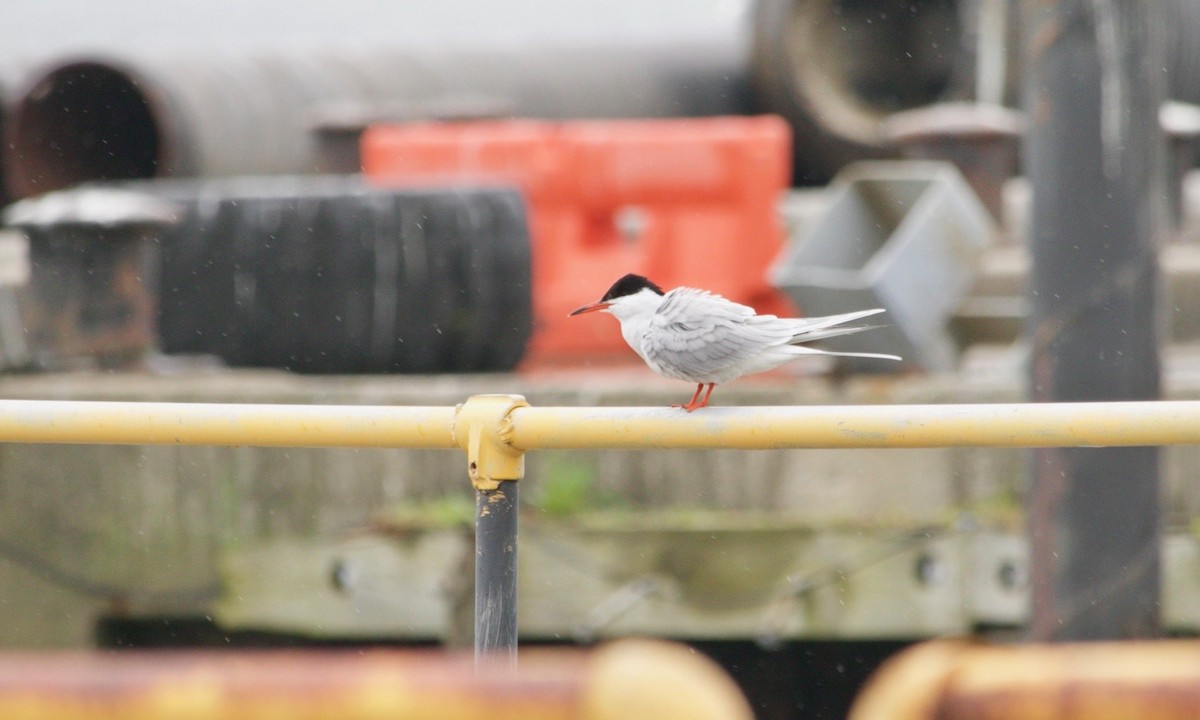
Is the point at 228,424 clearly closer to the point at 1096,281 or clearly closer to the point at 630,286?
the point at 630,286

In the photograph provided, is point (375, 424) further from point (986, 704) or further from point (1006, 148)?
point (1006, 148)

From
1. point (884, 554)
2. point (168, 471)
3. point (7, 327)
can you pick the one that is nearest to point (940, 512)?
point (884, 554)

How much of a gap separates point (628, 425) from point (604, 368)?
5.02 m

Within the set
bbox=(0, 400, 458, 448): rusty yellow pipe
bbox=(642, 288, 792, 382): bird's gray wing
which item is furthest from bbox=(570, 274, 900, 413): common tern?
bbox=(0, 400, 458, 448): rusty yellow pipe

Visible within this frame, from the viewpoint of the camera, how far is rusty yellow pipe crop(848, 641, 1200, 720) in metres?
0.97

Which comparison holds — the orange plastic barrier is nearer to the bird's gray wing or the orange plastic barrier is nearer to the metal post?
the bird's gray wing

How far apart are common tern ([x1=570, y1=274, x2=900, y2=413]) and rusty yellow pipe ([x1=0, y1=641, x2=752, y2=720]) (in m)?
1.74

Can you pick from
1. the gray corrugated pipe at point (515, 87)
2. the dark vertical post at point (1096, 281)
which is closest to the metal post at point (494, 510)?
the dark vertical post at point (1096, 281)

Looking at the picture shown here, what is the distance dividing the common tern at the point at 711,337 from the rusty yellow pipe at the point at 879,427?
0.49 metres

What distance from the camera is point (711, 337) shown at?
2.86 meters

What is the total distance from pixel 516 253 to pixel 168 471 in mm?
1833

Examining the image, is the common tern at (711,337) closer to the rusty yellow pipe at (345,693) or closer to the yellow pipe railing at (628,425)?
the yellow pipe railing at (628,425)

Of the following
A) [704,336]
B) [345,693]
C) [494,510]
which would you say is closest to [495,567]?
[494,510]

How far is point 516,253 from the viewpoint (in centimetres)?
672
